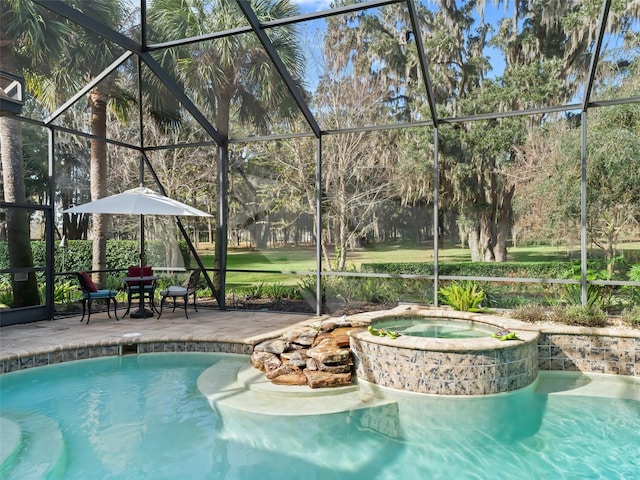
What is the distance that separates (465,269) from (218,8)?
806 centimetres

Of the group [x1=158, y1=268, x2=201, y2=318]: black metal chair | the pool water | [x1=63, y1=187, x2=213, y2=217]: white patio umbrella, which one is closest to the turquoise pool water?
the pool water

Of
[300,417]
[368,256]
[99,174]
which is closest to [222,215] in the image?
[99,174]

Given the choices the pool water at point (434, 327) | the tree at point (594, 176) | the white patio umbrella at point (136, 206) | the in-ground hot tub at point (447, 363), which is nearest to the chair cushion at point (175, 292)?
the white patio umbrella at point (136, 206)

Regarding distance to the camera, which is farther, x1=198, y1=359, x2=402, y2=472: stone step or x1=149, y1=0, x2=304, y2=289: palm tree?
x1=149, y1=0, x2=304, y2=289: palm tree

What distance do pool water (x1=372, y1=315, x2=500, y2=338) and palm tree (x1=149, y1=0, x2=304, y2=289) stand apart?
3933 millimetres

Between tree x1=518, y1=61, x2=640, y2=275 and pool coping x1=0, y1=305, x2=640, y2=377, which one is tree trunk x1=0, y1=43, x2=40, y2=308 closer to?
pool coping x1=0, y1=305, x2=640, y2=377

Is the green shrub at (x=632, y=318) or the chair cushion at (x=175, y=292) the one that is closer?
the green shrub at (x=632, y=318)

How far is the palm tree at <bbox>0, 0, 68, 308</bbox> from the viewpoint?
6.94 m

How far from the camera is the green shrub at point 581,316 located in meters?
5.85

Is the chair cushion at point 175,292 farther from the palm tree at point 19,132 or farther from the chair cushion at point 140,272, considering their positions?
the palm tree at point 19,132

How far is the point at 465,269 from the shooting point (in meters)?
11.2

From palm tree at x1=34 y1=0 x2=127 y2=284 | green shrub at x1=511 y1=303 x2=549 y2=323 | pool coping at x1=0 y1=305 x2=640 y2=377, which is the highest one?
palm tree at x1=34 y1=0 x2=127 y2=284

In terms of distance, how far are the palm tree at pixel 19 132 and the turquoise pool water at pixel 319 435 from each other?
9.29ft

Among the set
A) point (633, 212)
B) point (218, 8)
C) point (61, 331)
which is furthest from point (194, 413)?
point (633, 212)
